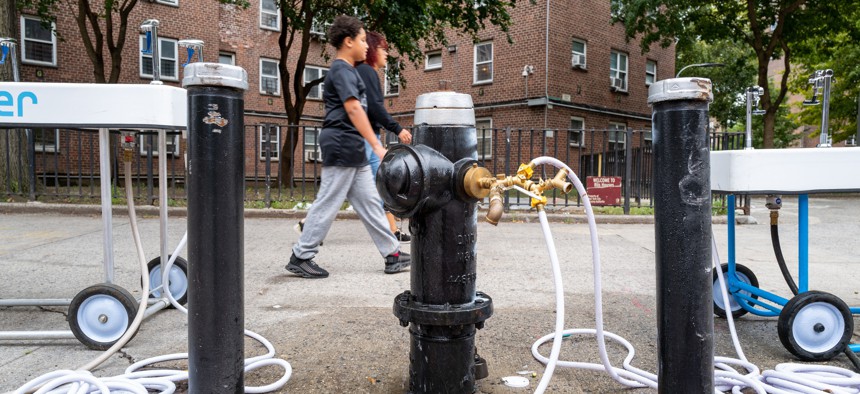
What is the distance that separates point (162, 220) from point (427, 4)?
46.6ft

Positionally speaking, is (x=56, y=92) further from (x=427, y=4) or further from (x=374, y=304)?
(x=427, y=4)

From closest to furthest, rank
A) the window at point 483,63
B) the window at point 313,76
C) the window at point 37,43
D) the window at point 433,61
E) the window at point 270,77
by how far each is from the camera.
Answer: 1. the window at point 37,43
2. the window at point 483,63
3. the window at point 433,61
4. the window at point 270,77
5. the window at point 313,76

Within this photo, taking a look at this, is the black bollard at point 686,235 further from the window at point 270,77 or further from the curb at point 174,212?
the window at point 270,77

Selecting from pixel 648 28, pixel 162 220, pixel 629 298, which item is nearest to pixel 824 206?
pixel 648 28

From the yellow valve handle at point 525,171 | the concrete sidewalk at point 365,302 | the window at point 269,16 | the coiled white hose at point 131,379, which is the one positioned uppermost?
the window at point 269,16

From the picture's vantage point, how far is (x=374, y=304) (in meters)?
3.87

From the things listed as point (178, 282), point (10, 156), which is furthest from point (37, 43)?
point (178, 282)

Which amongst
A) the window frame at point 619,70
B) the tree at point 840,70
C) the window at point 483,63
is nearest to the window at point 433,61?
the window at point 483,63

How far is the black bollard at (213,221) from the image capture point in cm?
180

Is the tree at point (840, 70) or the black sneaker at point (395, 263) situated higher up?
the tree at point (840, 70)

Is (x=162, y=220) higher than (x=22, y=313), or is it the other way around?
(x=162, y=220)

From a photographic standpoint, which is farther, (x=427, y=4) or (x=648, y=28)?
(x=648, y=28)

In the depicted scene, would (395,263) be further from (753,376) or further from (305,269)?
(753,376)

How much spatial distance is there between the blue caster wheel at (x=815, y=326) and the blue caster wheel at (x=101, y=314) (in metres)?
3.09
